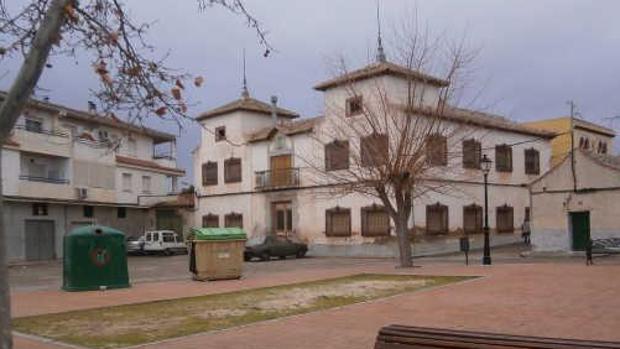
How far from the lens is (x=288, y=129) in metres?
43.2

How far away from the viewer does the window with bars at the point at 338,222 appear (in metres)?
39.5

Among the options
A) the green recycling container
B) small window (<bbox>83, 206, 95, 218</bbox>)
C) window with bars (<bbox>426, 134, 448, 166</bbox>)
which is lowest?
the green recycling container

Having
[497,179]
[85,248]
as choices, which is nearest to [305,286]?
[85,248]

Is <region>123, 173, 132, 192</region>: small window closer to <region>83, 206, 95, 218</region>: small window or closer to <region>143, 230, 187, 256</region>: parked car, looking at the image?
<region>83, 206, 95, 218</region>: small window

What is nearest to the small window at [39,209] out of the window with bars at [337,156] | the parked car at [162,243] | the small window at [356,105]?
the parked car at [162,243]

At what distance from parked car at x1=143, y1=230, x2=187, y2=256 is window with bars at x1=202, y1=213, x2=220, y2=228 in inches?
97.2

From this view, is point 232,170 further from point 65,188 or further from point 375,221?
point 375,221

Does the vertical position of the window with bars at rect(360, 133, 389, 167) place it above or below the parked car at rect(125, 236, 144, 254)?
above

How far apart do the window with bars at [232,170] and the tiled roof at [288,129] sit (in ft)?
6.15

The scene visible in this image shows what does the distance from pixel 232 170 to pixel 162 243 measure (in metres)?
6.36

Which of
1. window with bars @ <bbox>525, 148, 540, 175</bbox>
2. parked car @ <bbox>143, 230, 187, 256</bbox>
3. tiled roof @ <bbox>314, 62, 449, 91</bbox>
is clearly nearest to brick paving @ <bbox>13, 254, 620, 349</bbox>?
tiled roof @ <bbox>314, 62, 449, 91</bbox>

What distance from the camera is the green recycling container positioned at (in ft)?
61.1

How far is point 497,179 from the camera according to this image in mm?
42125

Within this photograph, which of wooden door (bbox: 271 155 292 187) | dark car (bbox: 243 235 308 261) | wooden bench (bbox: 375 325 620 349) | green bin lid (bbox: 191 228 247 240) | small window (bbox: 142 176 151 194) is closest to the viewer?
wooden bench (bbox: 375 325 620 349)
